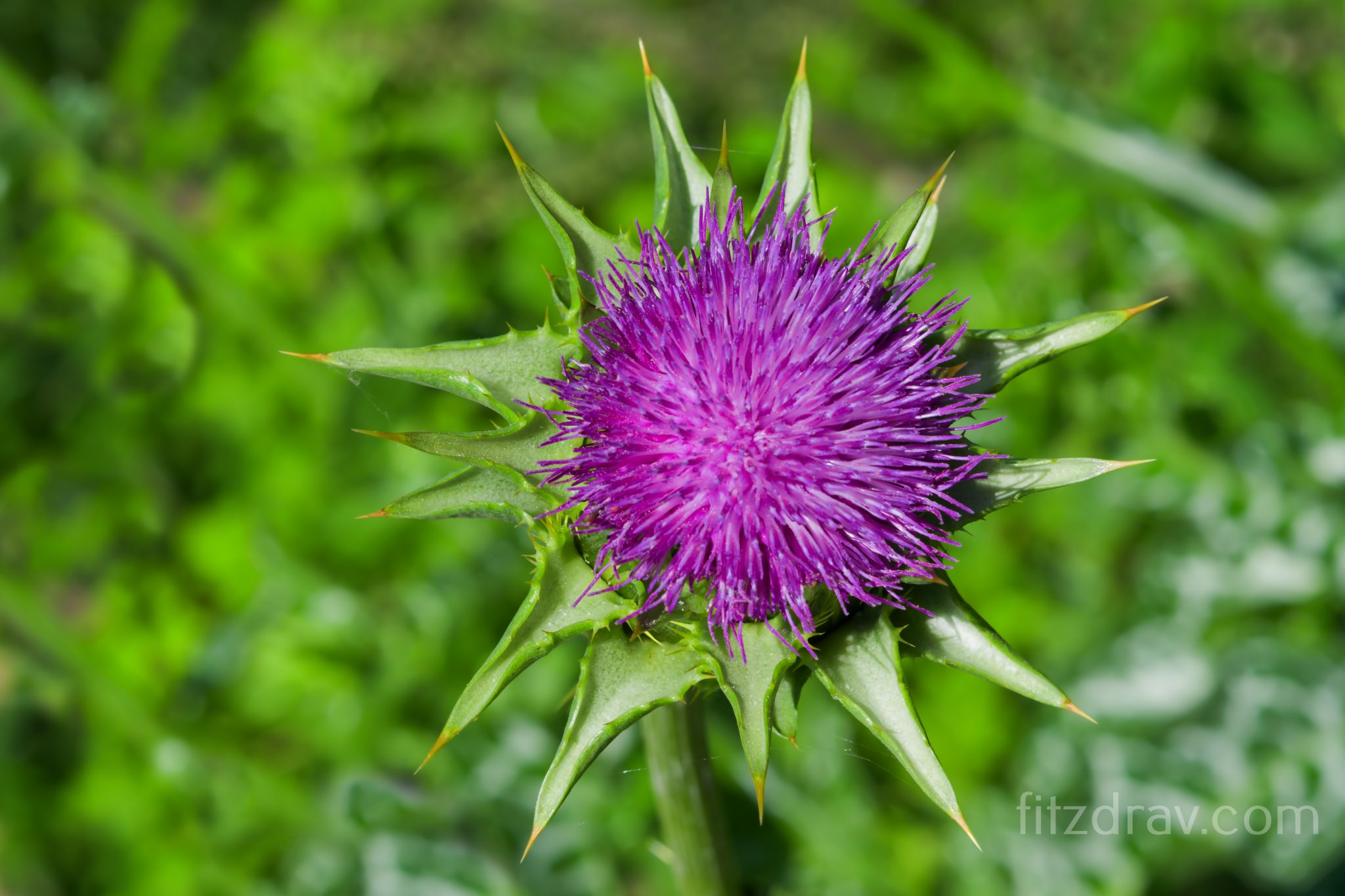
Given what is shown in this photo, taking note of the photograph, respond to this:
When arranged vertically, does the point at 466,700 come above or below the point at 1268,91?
below

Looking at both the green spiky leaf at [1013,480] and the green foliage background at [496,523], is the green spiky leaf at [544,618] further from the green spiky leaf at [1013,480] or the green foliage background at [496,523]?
the green foliage background at [496,523]

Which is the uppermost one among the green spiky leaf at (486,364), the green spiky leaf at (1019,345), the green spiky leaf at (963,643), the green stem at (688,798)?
the green spiky leaf at (1019,345)

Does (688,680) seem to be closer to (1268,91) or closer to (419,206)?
(419,206)

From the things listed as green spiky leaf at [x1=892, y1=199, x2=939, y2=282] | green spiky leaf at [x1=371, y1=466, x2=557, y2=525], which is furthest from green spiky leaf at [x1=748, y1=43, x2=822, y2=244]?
green spiky leaf at [x1=371, y1=466, x2=557, y2=525]

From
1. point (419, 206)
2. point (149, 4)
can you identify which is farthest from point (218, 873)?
point (149, 4)

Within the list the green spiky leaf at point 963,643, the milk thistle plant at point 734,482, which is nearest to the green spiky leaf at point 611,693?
the milk thistle plant at point 734,482

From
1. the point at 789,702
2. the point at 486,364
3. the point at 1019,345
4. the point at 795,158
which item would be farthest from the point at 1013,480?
the point at 486,364
